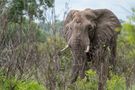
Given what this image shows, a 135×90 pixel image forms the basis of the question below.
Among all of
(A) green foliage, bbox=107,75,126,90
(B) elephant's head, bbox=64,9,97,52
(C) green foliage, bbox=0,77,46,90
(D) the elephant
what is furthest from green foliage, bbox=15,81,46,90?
(B) elephant's head, bbox=64,9,97,52

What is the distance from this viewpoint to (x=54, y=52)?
20.1ft

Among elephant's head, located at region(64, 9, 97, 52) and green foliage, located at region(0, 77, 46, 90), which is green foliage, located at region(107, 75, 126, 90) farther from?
green foliage, located at region(0, 77, 46, 90)

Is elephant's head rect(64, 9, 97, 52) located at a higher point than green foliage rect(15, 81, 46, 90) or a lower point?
lower

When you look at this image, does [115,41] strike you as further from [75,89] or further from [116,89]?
[75,89]

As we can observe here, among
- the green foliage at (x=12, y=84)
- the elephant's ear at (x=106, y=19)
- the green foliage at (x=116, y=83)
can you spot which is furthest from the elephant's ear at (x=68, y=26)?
the green foliage at (x=12, y=84)

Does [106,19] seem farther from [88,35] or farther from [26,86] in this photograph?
[26,86]

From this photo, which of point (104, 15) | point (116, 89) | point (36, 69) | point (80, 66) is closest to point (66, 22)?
point (104, 15)

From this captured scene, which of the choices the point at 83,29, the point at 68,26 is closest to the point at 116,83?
the point at 83,29

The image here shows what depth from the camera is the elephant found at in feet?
39.0

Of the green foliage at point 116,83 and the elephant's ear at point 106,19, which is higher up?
the elephant's ear at point 106,19

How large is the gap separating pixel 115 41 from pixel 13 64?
837 centimetres

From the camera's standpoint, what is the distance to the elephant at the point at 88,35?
11891 mm

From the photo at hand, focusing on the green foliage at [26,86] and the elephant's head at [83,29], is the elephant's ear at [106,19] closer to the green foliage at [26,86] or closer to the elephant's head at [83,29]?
the elephant's head at [83,29]

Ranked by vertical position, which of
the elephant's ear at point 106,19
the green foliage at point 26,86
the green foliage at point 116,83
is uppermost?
the green foliage at point 26,86
